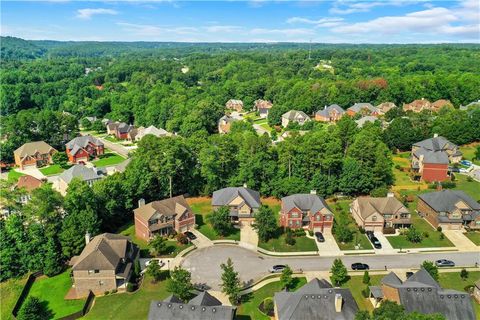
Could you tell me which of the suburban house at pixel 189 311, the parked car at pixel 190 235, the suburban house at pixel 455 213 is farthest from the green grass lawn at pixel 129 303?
the suburban house at pixel 455 213

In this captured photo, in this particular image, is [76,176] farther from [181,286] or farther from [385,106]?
[385,106]

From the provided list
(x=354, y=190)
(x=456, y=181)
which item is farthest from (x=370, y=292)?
(x=456, y=181)

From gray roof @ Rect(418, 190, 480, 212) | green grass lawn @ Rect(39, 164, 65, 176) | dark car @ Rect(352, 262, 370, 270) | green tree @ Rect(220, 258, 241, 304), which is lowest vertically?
green grass lawn @ Rect(39, 164, 65, 176)

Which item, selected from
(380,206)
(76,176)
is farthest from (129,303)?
(380,206)

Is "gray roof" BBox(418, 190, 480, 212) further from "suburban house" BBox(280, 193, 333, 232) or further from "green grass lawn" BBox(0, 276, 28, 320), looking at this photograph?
"green grass lawn" BBox(0, 276, 28, 320)

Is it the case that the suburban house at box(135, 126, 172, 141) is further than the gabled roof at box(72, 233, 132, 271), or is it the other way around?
the suburban house at box(135, 126, 172, 141)

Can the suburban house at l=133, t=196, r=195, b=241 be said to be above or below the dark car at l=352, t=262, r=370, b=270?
above

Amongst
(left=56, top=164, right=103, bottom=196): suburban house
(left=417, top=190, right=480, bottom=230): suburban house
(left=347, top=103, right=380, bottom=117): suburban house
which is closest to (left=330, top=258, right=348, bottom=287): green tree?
(left=417, top=190, right=480, bottom=230): suburban house
